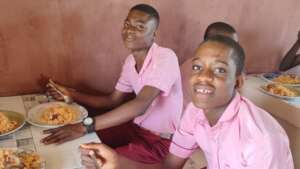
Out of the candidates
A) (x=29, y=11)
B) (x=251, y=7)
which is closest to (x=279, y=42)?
(x=251, y=7)

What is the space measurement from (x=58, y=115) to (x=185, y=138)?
524 millimetres

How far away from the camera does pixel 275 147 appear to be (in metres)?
0.94

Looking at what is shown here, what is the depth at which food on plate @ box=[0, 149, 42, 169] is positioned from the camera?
944 millimetres

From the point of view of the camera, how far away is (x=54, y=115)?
132cm

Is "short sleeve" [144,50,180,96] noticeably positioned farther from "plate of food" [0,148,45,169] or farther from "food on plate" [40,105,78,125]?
"plate of food" [0,148,45,169]

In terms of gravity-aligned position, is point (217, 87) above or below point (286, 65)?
above

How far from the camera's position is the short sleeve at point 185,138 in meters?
1.15

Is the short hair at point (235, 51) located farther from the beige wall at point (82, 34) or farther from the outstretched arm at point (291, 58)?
the outstretched arm at point (291, 58)

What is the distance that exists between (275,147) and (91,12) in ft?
3.83

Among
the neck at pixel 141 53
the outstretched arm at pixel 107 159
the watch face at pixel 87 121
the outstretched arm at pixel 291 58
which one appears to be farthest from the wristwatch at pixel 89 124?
the outstretched arm at pixel 291 58

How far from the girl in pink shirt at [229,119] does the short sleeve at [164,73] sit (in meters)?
0.37

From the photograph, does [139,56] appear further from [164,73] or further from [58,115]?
[58,115]

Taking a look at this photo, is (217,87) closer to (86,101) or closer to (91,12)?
(86,101)

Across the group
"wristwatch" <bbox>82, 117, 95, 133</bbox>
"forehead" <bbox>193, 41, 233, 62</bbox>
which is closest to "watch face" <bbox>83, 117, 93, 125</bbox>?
"wristwatch" <bbox>82, 117, 95, 133</bbox>
